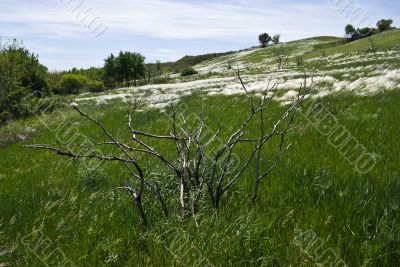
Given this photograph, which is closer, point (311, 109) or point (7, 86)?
point (311, 109)

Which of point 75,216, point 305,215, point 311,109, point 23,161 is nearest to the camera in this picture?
point 305,215

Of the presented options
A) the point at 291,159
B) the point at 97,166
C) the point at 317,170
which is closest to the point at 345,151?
the point at 291,159

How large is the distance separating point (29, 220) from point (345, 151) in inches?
221

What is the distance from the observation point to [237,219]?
389cm

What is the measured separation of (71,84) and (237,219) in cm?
8997

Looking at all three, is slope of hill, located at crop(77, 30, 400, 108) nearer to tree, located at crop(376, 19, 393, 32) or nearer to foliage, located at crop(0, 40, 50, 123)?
foliage, located at crop(0, 40, 50, 123)

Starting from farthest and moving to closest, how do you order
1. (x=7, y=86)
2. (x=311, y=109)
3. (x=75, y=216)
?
(x=7, y=86) < (x=311, y=109) < (x=75, y=216)

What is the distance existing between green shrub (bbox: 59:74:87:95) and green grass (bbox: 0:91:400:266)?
8485 cm

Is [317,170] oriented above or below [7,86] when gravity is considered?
below

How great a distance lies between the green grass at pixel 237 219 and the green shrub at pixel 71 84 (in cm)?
8485

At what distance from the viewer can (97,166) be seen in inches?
266

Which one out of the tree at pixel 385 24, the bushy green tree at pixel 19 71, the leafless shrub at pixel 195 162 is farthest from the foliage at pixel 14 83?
the tree at pixel 385 24

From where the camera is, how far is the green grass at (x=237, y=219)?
11.4 ft

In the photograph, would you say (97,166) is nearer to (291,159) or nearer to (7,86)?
(291,159)
